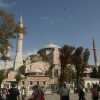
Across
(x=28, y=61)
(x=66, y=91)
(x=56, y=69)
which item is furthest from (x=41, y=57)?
(x=66, y=91)

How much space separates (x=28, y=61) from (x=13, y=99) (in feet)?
244

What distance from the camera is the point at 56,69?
3024 inches

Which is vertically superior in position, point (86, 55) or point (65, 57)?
A: point (86, 55)

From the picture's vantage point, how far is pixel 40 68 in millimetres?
79312

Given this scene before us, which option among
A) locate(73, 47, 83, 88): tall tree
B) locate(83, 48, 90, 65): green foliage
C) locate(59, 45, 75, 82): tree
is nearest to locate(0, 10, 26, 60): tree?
locate(59, 45, 75, 82): tree

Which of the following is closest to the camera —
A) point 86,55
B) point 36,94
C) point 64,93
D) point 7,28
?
point 36,94

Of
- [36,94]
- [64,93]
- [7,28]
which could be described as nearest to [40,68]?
[7,28]

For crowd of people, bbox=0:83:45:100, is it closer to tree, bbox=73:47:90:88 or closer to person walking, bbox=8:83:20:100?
person walking, bbox=8:83:20:100

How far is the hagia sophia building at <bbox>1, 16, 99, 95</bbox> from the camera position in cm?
6975

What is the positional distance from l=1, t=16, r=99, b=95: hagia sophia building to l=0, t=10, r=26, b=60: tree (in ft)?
111

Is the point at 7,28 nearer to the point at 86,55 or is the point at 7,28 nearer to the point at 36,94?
the point at 36,94

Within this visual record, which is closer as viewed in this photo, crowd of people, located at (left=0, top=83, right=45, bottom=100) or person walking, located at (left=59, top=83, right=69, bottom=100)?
crowd of people, located at (left=0, top=83, right=45, bottom=100)

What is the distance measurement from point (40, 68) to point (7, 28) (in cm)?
5574

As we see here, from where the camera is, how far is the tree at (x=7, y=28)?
23.5 metres
